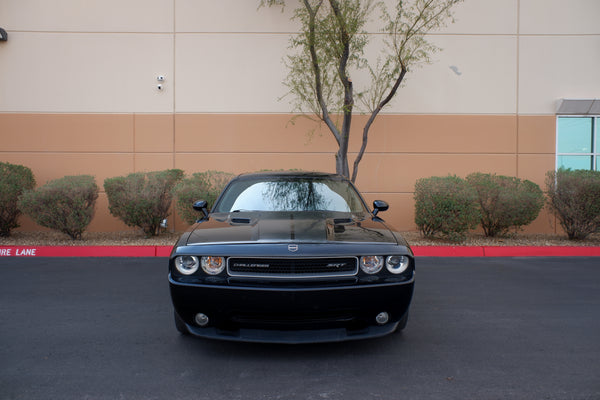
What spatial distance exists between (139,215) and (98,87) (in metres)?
3.79

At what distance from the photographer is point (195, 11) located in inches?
410

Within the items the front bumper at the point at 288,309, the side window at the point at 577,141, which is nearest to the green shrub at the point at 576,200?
the side window at the point at 577,141

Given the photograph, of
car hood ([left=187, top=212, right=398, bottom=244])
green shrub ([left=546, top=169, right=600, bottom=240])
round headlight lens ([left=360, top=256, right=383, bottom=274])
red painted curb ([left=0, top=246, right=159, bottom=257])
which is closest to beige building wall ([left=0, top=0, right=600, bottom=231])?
green shrub ([left=546, top=169, right=600, bottom=240])

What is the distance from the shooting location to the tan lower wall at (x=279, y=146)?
10.4 metres

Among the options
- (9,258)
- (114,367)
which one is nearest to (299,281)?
(114,367)

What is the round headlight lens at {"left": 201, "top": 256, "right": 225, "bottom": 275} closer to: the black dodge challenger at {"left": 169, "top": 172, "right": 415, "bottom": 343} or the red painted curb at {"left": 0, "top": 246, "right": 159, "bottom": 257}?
the black dodge challenger at {"left": 169, "top": 172, "right": 415, "bottom": 343}

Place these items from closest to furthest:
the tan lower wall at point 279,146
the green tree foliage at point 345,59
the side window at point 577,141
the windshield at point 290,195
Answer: the windshield at point 290,195, the green tree foliage at point 345,59, the tan lower wall at point 279,146, the side window at point 577,141

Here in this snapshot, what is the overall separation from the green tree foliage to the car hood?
17.3 ft

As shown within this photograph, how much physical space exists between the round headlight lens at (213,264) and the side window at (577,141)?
1002cm

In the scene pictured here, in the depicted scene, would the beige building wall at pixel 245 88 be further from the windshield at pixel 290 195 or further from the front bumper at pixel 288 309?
the front bumper at pixel 288 309

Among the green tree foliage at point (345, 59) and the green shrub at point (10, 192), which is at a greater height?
the green tree foliage at point (345, 59)

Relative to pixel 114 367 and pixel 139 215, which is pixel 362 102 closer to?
pixel 139 215

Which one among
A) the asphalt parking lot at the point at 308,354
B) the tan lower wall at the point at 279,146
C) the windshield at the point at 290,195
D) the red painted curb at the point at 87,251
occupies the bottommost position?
the asphalt parking lot at the point at 308,354

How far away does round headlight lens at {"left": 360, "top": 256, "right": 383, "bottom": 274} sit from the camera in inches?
127
